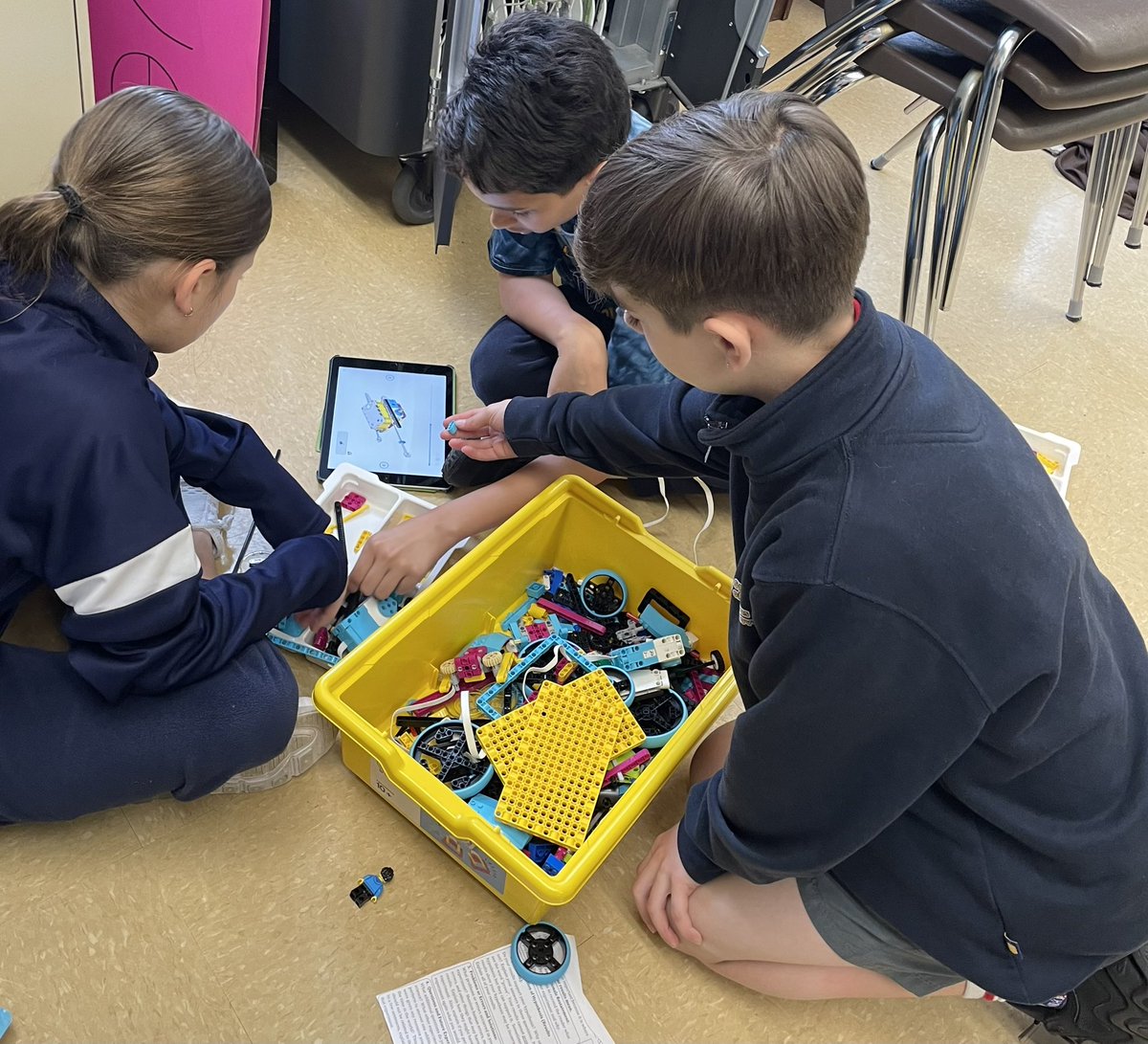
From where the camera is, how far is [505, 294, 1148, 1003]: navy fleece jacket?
2.08ft

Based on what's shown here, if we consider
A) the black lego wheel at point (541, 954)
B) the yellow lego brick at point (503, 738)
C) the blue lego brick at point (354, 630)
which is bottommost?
the black lego wheel at point (541, 954)

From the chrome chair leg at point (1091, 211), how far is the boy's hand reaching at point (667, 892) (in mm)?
1340

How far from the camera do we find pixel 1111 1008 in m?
0.84

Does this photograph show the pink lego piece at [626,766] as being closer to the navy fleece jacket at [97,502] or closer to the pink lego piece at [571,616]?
the pink lego piece at [571,616]

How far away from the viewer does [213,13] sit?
55.2 inches

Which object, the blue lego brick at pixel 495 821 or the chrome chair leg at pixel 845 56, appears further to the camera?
the chrome chair leg at pixel 845 56

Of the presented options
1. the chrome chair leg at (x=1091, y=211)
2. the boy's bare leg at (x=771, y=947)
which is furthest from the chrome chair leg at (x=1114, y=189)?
the boy's bare leg at (x=771, y=947)

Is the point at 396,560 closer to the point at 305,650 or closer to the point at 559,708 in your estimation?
the point at 305,650

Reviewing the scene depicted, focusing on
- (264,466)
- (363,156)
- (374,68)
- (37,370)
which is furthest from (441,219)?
(37,370)

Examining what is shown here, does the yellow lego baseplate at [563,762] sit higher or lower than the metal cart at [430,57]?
lower

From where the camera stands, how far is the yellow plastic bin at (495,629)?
0.87 m

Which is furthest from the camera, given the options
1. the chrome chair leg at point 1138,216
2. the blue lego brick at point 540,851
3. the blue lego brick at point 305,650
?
the chrome chair leg at point 1138,216

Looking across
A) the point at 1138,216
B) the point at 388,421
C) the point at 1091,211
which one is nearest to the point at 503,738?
the point at 388,421

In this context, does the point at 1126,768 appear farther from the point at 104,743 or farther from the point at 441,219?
the point at 441,219
